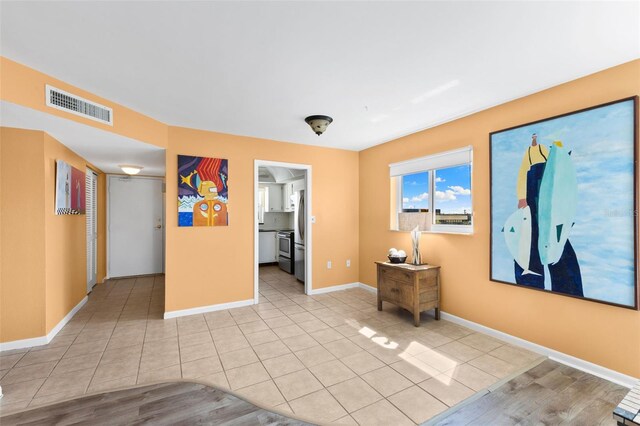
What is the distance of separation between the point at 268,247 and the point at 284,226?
0.81 meters

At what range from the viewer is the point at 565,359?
260 centimetres

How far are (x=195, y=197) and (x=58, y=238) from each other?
1571mm

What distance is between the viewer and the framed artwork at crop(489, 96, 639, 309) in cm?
226

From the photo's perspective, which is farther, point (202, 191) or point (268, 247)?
point (268, 247)

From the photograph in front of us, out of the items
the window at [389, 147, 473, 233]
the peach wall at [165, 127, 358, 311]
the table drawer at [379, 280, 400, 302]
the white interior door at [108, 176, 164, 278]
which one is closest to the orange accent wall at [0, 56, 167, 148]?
the peach wall at [165, 127, 358, 311]

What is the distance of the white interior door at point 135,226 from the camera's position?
5934 mm

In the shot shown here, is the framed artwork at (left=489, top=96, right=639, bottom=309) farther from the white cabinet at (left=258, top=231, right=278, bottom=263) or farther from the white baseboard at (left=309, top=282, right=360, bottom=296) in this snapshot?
the white cabinet at (left=258, top=231, right=278, bottom=263)

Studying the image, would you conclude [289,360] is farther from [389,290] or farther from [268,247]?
[268,247]

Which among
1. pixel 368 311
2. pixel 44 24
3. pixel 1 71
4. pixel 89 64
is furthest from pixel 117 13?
pixel 368 311

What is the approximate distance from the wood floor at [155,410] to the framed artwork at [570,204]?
2583 mm

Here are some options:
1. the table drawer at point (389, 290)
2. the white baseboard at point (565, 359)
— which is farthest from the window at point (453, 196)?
the white baseboard at point (565, 359)

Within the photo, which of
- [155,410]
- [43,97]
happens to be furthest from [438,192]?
[43,97]

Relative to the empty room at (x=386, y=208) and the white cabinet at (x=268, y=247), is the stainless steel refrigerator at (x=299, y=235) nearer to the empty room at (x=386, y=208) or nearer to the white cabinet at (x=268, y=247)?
the empty room at (x=386, y=208)

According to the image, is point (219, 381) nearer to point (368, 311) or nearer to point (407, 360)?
point (407, 360)
